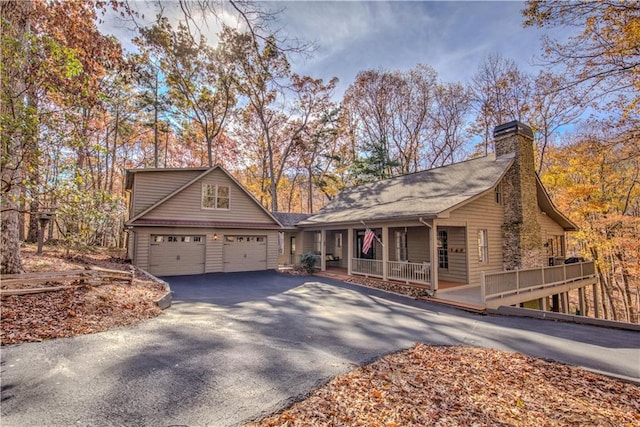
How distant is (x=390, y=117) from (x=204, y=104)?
1531 cm

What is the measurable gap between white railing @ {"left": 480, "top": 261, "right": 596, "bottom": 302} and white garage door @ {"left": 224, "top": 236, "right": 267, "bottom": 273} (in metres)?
11.0

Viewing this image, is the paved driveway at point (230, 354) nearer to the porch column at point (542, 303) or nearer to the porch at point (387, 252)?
the porch at point (387, 252)

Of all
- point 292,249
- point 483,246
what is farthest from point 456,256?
point 292,249

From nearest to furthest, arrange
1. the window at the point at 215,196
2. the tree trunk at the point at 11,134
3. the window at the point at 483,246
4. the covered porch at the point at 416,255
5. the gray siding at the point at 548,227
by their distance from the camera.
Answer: the tree trunk at the point at 11,134, the covered porch at the point at 416,255, the window at the point at 483,246, the gray siding at the point at 548,227, the window at the point at 215,196

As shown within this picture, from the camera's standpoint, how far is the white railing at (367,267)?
13102 mm

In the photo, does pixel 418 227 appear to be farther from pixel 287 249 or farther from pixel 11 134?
pixel 11 134

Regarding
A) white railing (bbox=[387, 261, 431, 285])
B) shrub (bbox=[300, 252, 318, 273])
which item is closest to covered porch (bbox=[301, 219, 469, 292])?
white railing (bbox=[387, 261, 431, 285])

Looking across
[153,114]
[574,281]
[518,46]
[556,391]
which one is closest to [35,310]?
[556,391]

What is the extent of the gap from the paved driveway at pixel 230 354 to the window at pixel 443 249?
453cm

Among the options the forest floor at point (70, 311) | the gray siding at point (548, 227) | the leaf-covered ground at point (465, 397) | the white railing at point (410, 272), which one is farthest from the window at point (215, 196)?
the gray siding at point (548, 227)

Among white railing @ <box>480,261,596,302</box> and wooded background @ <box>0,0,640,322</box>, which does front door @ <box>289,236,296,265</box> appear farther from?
white railing @ <box>480,261,596,302</box>

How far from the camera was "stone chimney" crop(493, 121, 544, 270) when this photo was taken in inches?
500

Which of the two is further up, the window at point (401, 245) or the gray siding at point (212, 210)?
the gray siding at point (212, 210)

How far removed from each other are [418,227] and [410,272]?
112 inches
